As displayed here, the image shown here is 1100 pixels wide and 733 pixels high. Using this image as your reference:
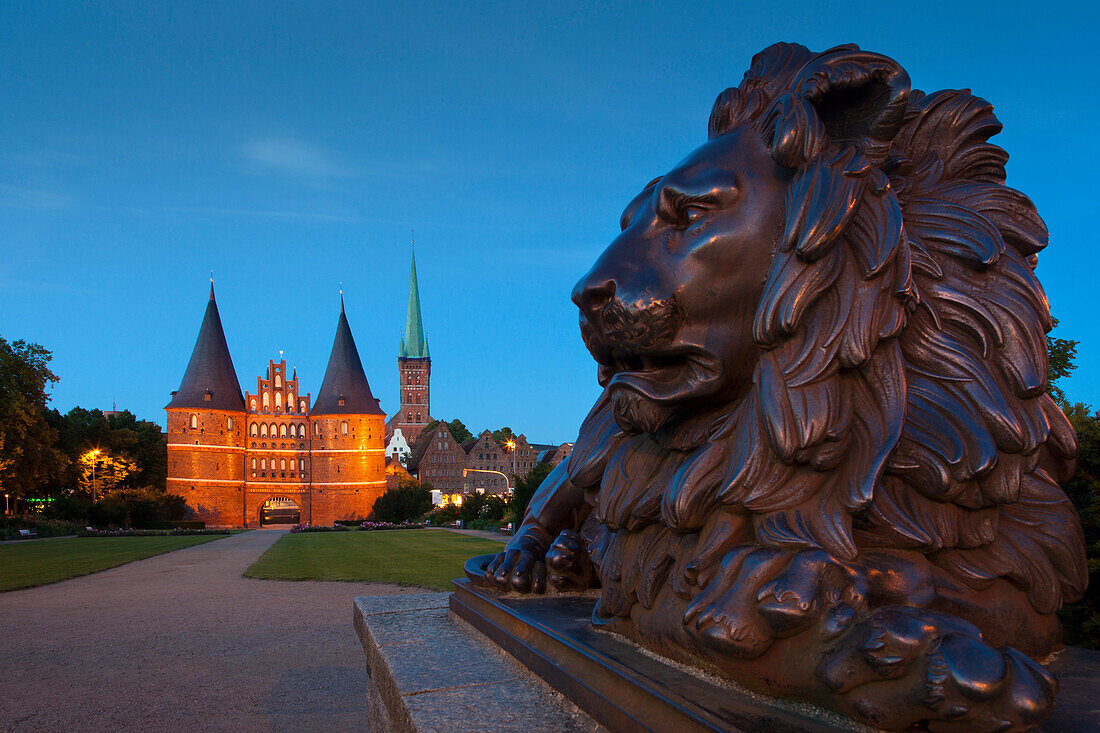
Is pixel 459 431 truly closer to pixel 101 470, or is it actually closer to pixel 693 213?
pixel 101 470

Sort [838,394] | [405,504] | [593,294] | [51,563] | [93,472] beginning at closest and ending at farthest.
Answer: [838,394], [593,294], [51,563], [93,472], [405,504]

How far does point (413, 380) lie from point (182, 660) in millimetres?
84685

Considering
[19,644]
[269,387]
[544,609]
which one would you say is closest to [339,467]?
[269,387]

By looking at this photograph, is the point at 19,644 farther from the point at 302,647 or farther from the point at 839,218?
the point at 839,218

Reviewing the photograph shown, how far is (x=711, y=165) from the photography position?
1382mm

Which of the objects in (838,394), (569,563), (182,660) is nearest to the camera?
(838,394)

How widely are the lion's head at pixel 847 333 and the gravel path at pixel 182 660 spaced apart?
3.68 metres

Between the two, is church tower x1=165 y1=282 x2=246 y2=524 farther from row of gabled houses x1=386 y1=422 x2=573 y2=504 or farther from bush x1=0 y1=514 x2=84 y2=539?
bush x1=0 y1=514 x2=84 y2=539

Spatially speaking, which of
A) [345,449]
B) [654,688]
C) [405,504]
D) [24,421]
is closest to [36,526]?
[24,421]

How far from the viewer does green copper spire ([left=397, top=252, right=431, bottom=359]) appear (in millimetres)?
90875

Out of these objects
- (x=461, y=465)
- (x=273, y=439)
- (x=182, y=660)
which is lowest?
(x=182, y=660)

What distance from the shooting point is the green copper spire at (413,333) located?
90.9 meters

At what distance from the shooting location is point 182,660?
586cm

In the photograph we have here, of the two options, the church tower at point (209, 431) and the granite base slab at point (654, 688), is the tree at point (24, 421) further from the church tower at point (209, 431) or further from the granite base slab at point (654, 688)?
the granite base slab at point (654, 688)
